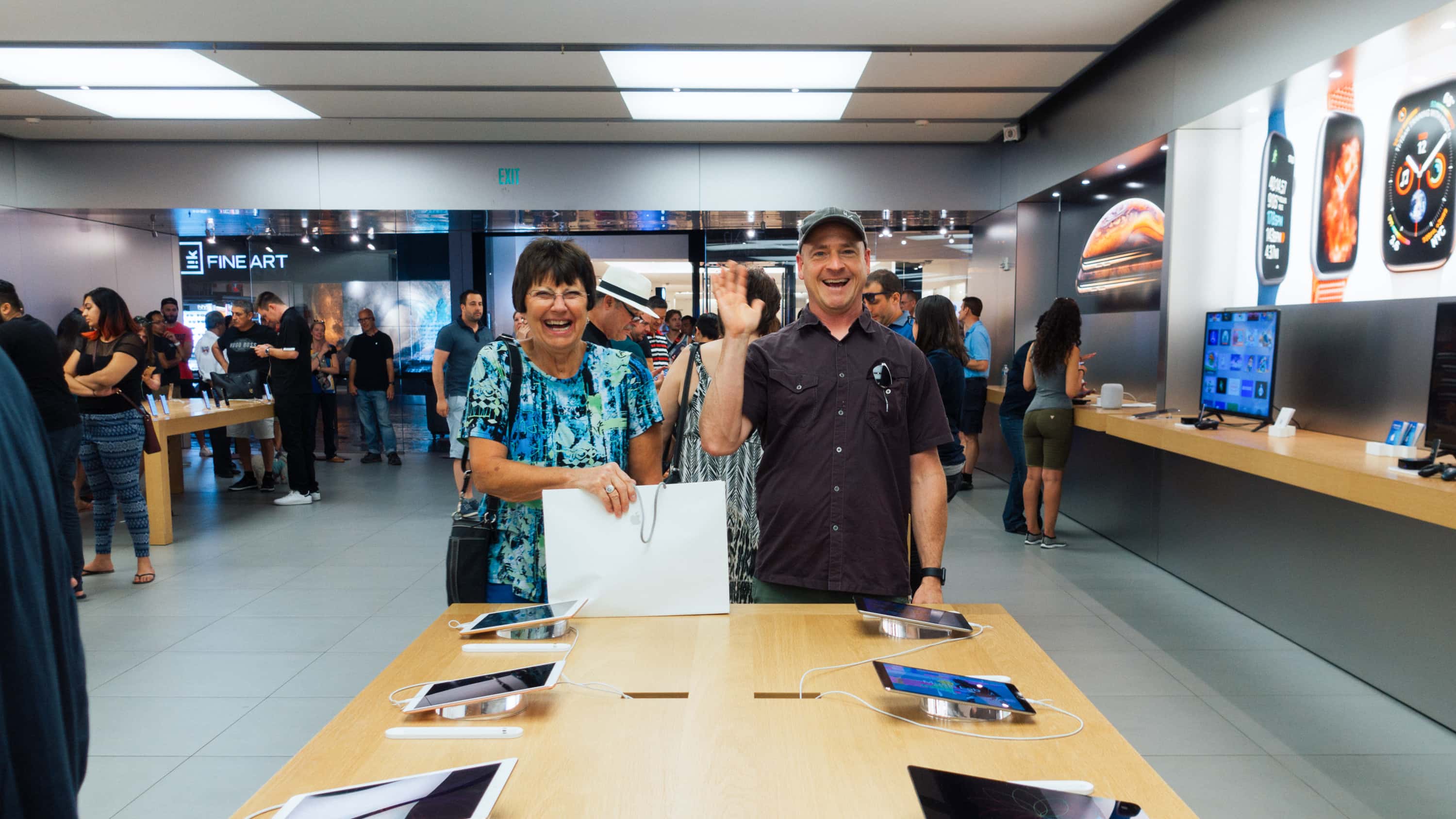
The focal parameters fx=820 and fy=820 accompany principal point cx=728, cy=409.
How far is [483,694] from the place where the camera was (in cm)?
140

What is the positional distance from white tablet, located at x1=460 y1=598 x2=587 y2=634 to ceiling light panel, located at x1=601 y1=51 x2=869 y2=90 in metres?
4.63

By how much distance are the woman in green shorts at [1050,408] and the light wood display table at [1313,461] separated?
41 cm

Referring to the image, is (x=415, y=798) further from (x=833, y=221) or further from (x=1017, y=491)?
(x=1017, y=491)

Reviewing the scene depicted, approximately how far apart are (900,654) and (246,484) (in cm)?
801

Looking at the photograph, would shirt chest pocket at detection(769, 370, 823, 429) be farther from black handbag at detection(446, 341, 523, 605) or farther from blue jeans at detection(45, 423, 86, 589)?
blue jeans at detection(45, 423, 86, 589)

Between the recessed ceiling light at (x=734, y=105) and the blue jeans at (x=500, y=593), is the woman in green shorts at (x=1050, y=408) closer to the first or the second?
the recessed ceiling light at (x=734, y=105)

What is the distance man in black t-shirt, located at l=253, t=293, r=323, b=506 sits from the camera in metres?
7.09

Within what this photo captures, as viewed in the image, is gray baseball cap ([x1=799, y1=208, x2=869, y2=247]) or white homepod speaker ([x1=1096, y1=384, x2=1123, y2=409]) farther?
white homepod speaker ([x1=1096, y1=384, x2=1123, y2=409])

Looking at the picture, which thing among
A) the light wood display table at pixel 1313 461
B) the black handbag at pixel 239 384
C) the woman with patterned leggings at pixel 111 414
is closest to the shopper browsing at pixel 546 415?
the light wood display table at pixel 1313 461

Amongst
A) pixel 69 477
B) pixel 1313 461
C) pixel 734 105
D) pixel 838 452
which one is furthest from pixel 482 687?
pixel 734 105

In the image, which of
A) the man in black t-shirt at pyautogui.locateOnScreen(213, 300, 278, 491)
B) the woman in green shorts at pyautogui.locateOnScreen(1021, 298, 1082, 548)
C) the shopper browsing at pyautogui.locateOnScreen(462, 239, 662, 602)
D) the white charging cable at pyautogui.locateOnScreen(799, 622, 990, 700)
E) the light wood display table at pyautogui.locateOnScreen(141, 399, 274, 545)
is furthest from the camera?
the man in black t-shirt at pyautogui.locateOnScreen(213, 300, 278, 491)

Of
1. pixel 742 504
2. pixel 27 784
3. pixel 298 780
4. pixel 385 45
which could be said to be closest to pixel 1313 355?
pixel 742 504

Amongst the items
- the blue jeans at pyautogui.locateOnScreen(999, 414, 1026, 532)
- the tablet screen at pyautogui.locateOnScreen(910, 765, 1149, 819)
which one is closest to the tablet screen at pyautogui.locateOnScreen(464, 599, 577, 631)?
the tablet screen at pyautogui.locateOnScreen(910, 765, 1149, 819)

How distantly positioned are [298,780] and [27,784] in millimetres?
458
